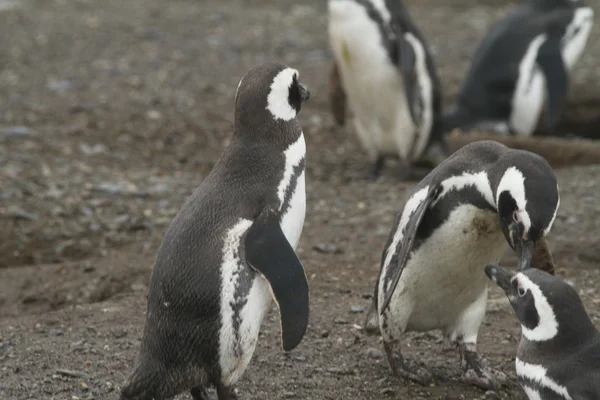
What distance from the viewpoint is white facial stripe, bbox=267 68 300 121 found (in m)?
4.04

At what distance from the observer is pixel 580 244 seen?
19.3 ft

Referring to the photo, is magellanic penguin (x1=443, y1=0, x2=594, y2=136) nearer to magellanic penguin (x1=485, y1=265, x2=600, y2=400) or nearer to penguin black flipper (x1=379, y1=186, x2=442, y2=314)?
penguin black flipper (x1=379, y1=186, x2=442, y2=314)

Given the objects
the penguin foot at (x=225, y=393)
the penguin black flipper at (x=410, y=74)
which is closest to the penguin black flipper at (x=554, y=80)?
the penguin black flipper at (x=410, y=74)

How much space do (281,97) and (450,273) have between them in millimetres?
925

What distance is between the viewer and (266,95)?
4039 mm

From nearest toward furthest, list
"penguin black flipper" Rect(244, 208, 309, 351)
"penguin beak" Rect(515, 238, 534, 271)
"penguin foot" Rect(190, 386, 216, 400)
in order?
"penguin black flipper" Rect(244, 208, 309, 351) → "penguin beak" Rect(515, 238, 534, 271) → "penguin foot" Rect(190, 386, 216, 400)

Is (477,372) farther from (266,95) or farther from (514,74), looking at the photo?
(514,74)

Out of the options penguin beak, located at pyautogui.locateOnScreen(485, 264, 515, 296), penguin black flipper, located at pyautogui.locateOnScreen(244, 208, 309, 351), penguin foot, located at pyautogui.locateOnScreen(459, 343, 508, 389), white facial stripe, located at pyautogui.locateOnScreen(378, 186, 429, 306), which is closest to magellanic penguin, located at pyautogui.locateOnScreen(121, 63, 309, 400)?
penguin black flipper, located at pyautogui.locateOnScreen(244, 208, 309, 351)

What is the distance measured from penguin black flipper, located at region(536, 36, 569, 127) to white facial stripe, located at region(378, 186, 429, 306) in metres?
4.62

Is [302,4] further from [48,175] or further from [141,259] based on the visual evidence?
[141,259]

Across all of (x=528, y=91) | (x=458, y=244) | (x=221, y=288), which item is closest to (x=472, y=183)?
(x=458, y=244)

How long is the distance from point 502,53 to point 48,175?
388 centimetres

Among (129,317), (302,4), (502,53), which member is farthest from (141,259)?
(302,4)

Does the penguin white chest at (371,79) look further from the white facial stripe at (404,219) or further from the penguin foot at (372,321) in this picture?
the white facial stripe at (404,219)
